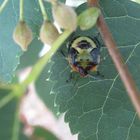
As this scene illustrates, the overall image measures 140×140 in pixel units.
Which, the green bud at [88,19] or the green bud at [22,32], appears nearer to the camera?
the green bud at [88,19]

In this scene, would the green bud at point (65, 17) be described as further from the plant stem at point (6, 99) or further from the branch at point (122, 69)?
the plant stem at point (6, 99)

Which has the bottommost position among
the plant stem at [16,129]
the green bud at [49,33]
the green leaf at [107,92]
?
the green leaf at [107,92]

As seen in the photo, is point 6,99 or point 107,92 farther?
point 107,92

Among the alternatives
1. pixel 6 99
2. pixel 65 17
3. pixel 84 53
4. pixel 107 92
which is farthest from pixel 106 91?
pixel 6 99

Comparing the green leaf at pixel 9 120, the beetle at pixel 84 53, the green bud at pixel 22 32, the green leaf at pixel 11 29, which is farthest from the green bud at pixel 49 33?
the green leaf at pixel 11 29

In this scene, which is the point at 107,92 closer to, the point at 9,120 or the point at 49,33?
the point at 49,33

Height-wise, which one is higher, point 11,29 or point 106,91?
point 11,29
